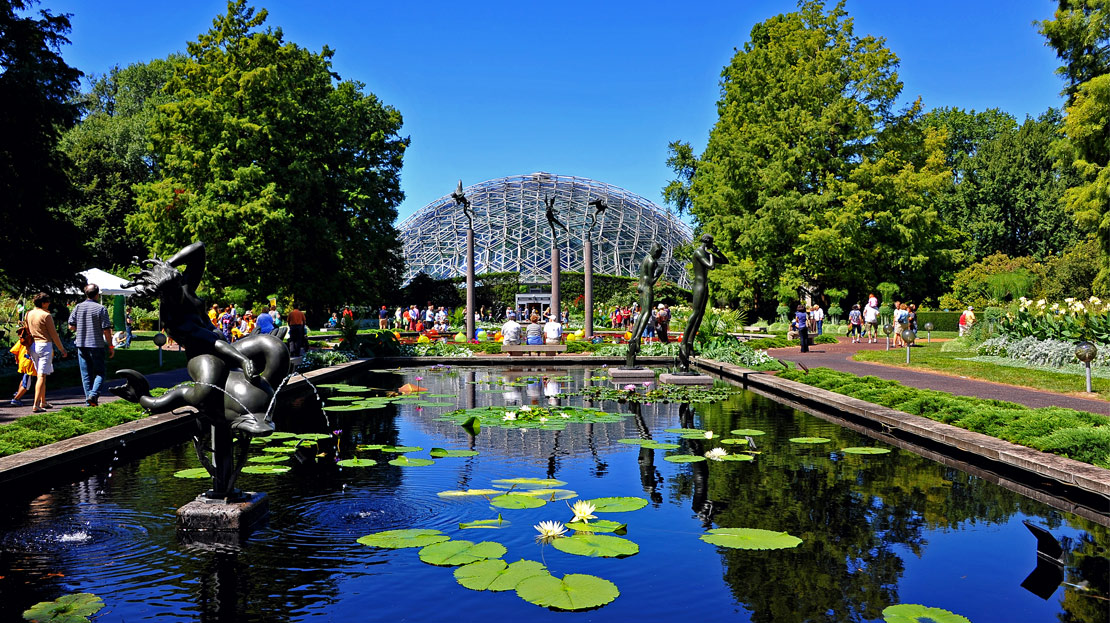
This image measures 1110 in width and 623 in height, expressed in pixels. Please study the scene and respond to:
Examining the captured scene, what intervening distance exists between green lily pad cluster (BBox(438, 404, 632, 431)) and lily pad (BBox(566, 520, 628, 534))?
3629 mm

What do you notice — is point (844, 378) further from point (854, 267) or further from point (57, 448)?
point (854, 267)

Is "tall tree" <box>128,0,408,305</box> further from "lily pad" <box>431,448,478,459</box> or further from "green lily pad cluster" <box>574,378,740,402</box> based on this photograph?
"lily pad" <box>431,448,478,459</box>

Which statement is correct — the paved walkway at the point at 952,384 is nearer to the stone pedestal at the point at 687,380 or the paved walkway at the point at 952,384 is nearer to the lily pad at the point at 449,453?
the stone pedestal at the point at 687,380

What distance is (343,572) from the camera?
4.09 m

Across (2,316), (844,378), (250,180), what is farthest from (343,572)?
(2,316)

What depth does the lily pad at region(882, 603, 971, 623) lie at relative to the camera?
131 inches

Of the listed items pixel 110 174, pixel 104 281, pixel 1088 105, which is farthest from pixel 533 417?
pixel 110 174

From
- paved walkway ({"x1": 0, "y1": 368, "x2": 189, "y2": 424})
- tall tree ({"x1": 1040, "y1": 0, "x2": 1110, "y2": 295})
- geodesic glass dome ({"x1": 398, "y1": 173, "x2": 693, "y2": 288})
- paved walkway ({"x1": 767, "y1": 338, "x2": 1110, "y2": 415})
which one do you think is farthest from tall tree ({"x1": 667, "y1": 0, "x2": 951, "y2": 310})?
geodesic glass dome ({"x1": 398, "y1": 173, "x2": 693, "y2": 288})

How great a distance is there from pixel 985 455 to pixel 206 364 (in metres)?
6.20

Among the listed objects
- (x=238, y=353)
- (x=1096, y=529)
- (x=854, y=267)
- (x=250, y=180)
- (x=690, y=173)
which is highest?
(x=690, y=173)

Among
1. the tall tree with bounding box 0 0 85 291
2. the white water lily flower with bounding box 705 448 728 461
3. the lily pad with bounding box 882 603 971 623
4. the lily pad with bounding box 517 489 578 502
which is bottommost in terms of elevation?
the lily pad with bounding box 882 603 971 623

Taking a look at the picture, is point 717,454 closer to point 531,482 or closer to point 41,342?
point 531,482

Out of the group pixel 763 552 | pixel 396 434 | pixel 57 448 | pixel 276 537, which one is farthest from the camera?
pixel 396 434

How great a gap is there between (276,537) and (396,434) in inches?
149
